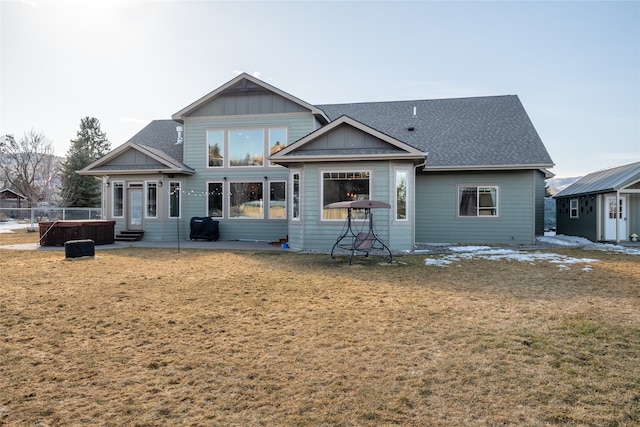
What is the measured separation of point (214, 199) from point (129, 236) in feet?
12.4

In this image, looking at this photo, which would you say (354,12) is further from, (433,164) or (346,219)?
(346,219)

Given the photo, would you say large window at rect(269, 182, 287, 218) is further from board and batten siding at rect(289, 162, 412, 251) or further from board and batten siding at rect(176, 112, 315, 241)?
board and batten siding at rect(289, 162, 412, 251)

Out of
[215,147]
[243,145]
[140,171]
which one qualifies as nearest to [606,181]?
[243,145]

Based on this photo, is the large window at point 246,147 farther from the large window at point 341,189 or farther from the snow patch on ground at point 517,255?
the snow patch on ground at point 517,255

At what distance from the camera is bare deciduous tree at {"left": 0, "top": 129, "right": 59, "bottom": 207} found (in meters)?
37.7

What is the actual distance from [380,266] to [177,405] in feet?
23.6

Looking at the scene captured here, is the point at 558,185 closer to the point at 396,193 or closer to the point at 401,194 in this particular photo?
the point at 401,194

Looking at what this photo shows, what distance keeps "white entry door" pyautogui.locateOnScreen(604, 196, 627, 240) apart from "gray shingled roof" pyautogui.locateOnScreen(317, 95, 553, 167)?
4.08m

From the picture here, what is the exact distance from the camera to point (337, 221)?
12297 mm

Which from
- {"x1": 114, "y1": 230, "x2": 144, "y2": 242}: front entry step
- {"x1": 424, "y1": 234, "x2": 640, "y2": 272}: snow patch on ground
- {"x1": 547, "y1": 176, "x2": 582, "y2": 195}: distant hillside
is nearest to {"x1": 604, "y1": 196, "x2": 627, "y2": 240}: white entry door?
{"x1": 424, "y1": 234, "x2": 640, "y2": 272}: snow patch on ground

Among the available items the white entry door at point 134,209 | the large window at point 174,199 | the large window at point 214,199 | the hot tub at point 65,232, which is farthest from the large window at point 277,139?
the hot tub at point 65,232

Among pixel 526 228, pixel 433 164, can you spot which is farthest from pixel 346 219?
pixel 526 228

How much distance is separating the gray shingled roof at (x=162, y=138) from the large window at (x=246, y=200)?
3.17 meters

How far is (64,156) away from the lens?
4409 cm
